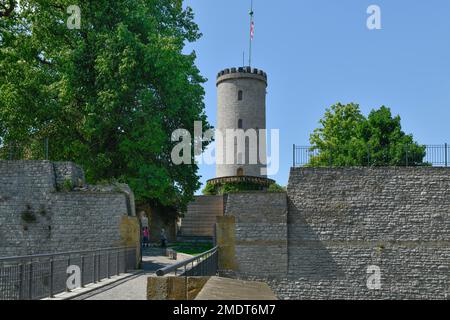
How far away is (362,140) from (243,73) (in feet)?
58.0

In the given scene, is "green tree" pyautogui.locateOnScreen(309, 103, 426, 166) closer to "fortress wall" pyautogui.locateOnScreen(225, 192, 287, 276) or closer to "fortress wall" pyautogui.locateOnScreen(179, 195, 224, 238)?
"fortress wall" pyautogui.locateOnScreen(179, 195, 224, 238)

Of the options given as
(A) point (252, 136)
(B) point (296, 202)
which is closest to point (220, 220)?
(B) point (296, 202)

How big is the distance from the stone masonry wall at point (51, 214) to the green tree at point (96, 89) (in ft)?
13.0

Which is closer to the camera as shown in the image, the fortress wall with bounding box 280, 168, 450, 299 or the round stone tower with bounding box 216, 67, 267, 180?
the fortress wall with bounding box 280, 168, 450, 299

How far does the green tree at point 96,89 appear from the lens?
26.2 meters

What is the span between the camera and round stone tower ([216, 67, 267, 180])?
53.9m

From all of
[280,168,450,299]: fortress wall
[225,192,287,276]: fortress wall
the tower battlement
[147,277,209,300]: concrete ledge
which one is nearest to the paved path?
[147,277,209,300]: concrete ledge

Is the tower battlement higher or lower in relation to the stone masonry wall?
higher

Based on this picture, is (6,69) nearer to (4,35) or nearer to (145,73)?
(4,35)

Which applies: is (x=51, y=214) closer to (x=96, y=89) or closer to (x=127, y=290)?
(x=96, y=89)

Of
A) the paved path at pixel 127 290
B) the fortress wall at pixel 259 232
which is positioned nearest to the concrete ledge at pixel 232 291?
the paved path at pixel 127 290

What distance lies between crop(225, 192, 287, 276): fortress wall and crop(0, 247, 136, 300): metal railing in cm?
839

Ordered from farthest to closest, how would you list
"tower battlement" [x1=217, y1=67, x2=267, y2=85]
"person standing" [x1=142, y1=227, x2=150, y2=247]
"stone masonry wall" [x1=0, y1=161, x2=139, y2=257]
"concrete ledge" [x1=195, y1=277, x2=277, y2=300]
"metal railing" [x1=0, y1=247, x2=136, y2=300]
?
"tower battlement" [x1=217, y1=67, x2=267, y2=85]
"person standing" [x1=142, y1=227, x2=150, y2=247]
"stone masonry wall" [x1=0, y1=161, x2=139, y2=257]
"metal railing" [x1=0, y1=247, x2=136, y2=300]
"concrete ledge" [x1=195, y1=277, x2=277, y2=300]

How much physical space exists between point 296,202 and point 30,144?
12974 millimetres
